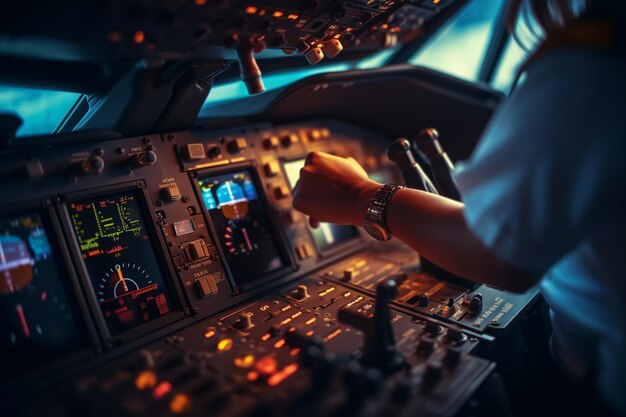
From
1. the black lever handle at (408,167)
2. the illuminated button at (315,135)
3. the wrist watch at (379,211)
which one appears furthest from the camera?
the illuminated button at (315,135)

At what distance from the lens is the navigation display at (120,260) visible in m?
1.31

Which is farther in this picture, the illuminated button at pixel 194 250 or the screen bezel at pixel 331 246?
the screen bezel at pixel 331 246

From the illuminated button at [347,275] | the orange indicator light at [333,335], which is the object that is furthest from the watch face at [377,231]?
the illuminated button at [347,275]

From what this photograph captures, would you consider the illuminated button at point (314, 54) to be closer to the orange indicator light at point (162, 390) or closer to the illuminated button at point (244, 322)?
the illuminated button at point (244, 322)

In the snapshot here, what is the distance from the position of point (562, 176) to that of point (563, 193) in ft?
0.11

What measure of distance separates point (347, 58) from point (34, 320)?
206 centimetres

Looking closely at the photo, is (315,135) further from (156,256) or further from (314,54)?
(156,256)

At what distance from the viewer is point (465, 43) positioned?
3531 millimetres

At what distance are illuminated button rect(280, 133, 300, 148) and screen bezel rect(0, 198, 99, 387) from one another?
104cm

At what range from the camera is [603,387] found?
3.32 feet

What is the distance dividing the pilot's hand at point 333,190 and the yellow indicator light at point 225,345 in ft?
1.81

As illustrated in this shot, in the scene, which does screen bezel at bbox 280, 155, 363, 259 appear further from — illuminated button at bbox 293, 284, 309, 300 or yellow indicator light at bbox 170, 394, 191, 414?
yellow indicator light at bbox 170, 394, 191, 414

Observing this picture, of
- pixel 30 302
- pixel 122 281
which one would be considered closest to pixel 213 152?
pixel 122 281

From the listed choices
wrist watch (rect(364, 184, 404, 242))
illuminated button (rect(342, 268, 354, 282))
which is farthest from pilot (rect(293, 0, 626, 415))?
illuminated button (rect(342, 268, 354, 282))
